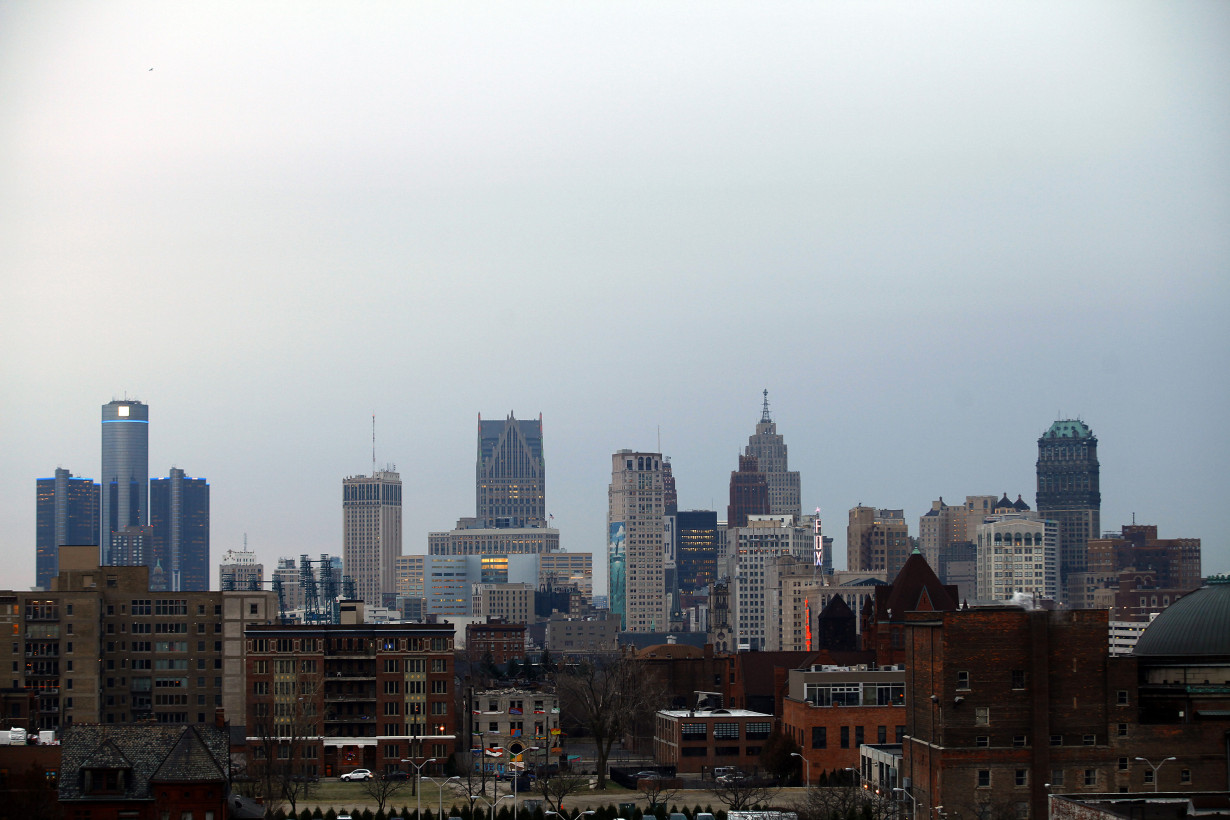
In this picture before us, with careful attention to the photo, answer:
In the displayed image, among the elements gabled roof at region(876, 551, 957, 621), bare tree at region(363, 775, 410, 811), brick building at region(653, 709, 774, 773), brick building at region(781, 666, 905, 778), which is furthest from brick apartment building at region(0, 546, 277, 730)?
gabled roof at region(876, 551, 957, 621)

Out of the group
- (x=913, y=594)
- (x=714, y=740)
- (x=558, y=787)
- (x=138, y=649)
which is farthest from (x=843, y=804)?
(x=138, y=649)

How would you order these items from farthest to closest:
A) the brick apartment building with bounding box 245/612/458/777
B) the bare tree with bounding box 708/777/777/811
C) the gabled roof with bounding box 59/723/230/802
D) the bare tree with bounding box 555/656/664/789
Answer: the brick apartment building with bounding box 245/612/458/777, the bare tree with bounding box 555/656/664/789, the bare tree with bounding box 708/777/777/811, the gabled roof with bounding box 59/723/230/802

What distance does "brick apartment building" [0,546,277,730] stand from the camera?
160625 mm

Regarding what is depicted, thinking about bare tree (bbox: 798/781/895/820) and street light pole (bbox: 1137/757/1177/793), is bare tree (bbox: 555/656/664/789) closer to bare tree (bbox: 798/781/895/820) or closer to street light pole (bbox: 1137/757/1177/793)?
bare tree (bbox: 798/781/895/820)

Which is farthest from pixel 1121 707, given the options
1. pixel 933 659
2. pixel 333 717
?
pixel 333 717

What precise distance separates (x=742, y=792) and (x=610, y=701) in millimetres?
31964

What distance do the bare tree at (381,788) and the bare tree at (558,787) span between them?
1113 centimetres

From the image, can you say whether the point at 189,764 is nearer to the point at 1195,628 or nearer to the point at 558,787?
the point at 558,787

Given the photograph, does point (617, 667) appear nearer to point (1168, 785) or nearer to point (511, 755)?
point (511, 755)

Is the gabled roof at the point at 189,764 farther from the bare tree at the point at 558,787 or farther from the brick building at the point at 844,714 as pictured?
the brick building at the point at 844,714

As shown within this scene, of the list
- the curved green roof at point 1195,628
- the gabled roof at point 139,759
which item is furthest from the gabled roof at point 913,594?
the gabled roof at point 139,759

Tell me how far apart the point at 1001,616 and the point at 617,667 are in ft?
246

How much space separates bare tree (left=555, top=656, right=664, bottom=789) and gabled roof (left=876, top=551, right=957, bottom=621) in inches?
1035

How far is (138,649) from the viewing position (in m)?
166
